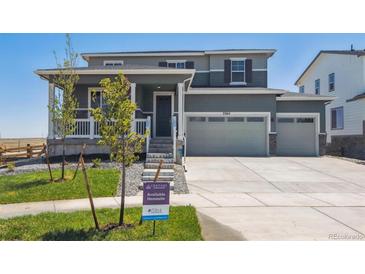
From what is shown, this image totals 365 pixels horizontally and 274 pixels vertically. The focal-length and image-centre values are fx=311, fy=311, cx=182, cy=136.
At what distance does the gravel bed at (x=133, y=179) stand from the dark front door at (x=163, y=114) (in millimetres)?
5366

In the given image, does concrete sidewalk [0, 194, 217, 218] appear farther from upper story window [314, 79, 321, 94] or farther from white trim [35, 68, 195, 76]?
upper story window [314, 79, 321, 94]

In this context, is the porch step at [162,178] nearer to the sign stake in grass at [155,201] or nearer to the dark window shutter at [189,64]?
the sign stake in grass at [155,201]

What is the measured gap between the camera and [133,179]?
34.8 ft

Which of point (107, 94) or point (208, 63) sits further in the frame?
point (208, 63)

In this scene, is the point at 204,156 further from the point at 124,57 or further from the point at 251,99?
the point at 124,57

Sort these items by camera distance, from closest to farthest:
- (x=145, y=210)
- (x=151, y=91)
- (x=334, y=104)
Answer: (x=145, y=210)
(x=151, y=91)
(x=334, y=104)

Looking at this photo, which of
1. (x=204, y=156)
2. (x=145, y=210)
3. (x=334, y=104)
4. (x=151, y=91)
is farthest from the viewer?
(x=334, y=104)

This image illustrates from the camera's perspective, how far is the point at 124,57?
21.6 metres

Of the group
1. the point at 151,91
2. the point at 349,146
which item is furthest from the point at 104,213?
the point at 349,146

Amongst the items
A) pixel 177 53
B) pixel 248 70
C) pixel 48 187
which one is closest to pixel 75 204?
pixel 48 187

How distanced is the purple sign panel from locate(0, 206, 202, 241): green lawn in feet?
1.92

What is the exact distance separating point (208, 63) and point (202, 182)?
1282 cm

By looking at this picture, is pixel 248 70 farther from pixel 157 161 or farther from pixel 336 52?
pixel 157 161

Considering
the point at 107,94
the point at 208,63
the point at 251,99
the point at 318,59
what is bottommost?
the point at 107,94
